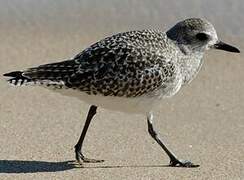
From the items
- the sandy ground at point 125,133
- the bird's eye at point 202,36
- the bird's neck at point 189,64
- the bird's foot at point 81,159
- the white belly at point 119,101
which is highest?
the bird's eye at point 202,36

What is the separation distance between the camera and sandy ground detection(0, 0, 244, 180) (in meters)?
6.71

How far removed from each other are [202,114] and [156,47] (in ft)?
6.02

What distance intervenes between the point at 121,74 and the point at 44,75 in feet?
2.03

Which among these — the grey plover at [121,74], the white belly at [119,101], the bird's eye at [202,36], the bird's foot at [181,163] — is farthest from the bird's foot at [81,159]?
the bird's eye at [202,36]

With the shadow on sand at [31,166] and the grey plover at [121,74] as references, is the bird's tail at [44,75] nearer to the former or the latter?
the grey plover at [121,74]

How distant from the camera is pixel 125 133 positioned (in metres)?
7.64

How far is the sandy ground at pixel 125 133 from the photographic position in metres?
6.71

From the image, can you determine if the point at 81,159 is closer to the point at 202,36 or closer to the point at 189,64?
the point at 189,64

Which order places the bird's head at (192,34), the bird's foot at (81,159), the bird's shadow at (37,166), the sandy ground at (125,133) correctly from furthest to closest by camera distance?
the bird's head at (192,34)
the bird's foot at (81,159)
the sandy ground at (125,133)
the bird's shadow at (37,166)

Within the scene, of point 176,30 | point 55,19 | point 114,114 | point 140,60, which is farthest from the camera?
point 55,19

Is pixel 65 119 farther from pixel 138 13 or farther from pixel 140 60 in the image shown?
pixel 138 13

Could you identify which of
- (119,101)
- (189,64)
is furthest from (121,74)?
(189,64)

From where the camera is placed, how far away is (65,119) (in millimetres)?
8039

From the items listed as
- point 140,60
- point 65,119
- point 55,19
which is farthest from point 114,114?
point 55,19
